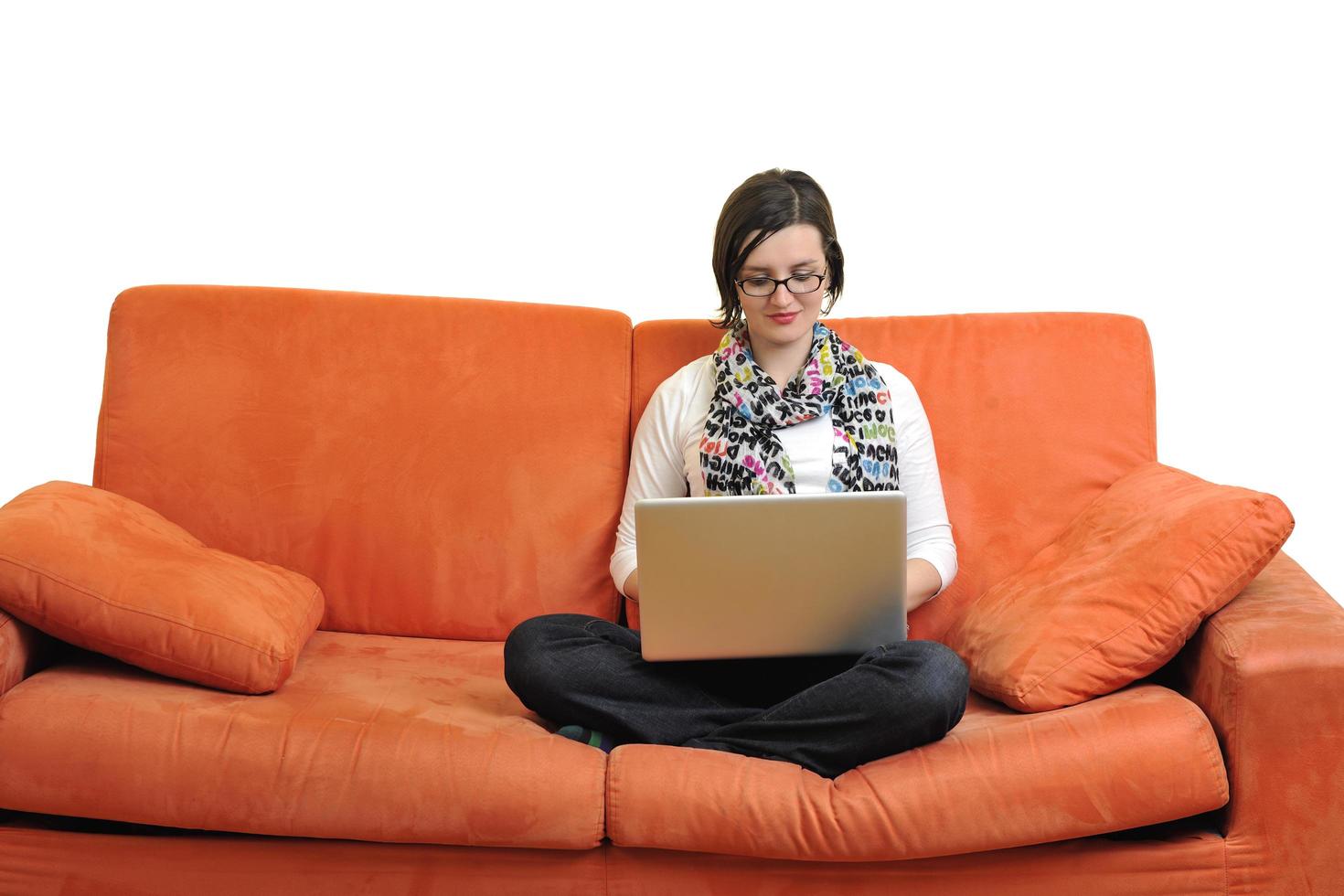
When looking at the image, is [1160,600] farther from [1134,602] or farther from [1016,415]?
[1016,415]

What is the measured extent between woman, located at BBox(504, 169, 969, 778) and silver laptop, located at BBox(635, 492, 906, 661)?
0.05 m

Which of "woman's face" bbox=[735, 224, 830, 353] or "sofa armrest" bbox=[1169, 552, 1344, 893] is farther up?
"woman's face" bbox=[735, 224, 830, 353]

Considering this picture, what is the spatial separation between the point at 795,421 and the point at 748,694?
0.54 metres

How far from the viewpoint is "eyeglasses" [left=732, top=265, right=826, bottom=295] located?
7.82 feet

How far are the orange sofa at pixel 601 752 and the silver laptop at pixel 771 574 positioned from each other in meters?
0.19

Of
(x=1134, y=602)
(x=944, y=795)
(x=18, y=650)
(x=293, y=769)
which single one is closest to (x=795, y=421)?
(x=1134, y=602)

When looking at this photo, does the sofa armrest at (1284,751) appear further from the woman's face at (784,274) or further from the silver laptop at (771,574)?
the woman's face at (784,274)

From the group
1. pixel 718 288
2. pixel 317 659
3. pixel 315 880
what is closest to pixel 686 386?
pixel 718 288

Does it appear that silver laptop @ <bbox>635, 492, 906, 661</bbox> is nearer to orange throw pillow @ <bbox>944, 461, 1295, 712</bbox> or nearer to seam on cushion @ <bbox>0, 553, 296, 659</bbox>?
orange throw pillow @ <bbox>944, 461, 1295, 712</bbox>

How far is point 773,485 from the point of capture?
2.38m

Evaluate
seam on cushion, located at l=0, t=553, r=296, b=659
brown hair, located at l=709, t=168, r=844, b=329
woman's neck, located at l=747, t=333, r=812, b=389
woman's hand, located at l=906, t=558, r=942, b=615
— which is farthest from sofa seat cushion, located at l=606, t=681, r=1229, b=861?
brown hair, located at l=709, t=168, r=844, b=329

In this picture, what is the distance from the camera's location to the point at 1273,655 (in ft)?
6.31

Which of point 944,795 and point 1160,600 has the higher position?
point 1160,600

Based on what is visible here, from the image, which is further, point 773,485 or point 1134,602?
point 773,485
